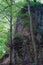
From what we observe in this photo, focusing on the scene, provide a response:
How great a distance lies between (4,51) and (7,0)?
2.45 m

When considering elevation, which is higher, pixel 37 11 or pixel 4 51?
pixel 37 11

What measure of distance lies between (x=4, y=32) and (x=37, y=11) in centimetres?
185

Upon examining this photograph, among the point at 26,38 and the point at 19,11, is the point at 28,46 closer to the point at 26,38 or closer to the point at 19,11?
the point at 26,38

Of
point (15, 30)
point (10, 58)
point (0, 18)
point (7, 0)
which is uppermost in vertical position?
point (7, 0)

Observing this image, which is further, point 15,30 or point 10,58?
point 15,30

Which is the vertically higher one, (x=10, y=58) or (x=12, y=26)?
(x=12, y=26)

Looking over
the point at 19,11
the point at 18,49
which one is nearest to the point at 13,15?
the point at 19,11

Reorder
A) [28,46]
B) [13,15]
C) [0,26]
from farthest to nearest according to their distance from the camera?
[0,26] < [13,15] < [28,46]

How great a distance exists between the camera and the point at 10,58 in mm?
7273

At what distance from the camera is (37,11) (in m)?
7.62

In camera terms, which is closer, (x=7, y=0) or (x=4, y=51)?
A: (x=7, y=0)

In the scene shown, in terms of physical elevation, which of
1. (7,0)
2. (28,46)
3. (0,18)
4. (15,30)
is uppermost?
(7,0)

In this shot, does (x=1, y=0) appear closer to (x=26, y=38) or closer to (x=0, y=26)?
(x=0, y=26)

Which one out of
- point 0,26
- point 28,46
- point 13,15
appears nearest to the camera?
point 28,46
